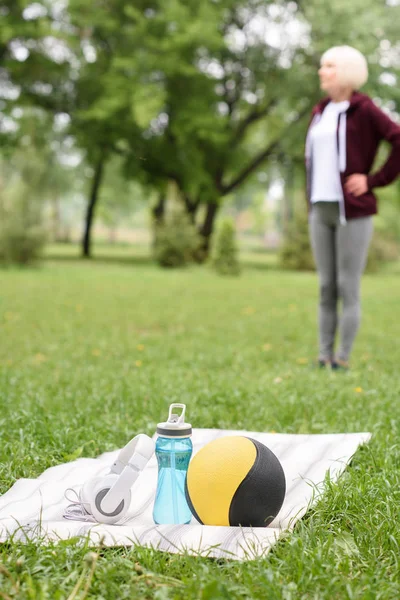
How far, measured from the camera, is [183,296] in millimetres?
12289

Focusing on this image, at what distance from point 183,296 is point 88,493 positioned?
10.1 m

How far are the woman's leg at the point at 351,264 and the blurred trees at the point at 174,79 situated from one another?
17.2 metres

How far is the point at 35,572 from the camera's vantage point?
187 centimetres

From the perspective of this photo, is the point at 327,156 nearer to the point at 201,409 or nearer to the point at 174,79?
the point at 201,409

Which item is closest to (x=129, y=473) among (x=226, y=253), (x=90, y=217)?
(x=226, y=253)

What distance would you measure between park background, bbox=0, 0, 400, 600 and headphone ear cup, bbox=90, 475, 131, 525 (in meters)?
0.21

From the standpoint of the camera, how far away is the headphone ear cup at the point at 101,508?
222 centimetres

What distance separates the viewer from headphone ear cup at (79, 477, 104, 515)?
7.37 feet

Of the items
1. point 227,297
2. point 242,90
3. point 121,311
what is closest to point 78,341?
point 121,311

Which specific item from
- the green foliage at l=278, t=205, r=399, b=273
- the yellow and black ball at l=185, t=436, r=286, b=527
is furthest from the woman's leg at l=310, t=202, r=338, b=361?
the green foliage at l=278, t=205, r=399, b=273

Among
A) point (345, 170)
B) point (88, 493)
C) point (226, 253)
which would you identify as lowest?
point (88, 493)

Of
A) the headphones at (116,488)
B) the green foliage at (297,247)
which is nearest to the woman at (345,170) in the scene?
the headphones at (116,488)

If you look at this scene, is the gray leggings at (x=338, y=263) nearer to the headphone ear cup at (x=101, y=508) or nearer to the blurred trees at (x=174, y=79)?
the headphone ear cup at (x=101, y=508)

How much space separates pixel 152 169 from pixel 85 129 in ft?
9.63
